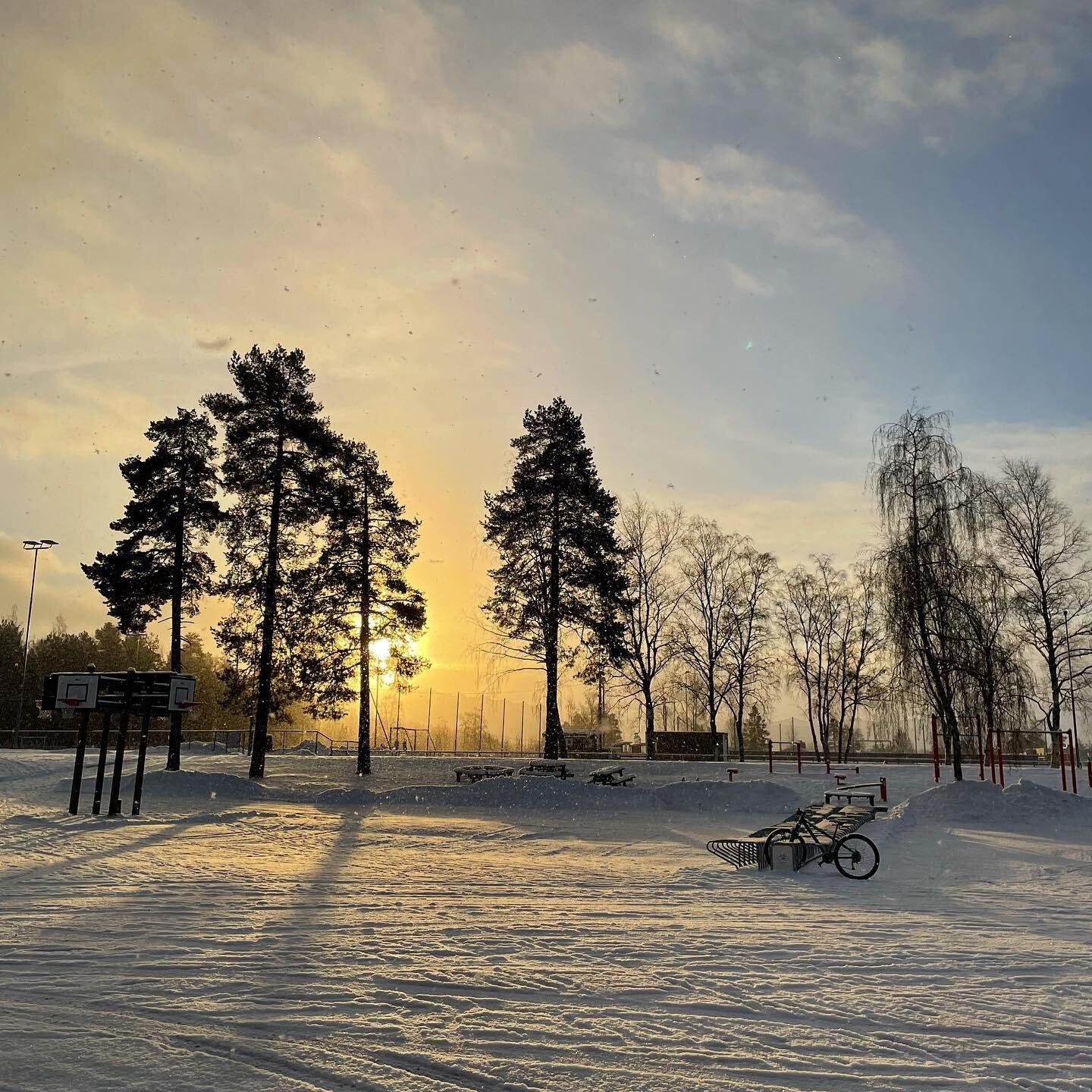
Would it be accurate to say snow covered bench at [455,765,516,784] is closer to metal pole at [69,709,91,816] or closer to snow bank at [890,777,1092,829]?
metal pole at [69,709,91,816]

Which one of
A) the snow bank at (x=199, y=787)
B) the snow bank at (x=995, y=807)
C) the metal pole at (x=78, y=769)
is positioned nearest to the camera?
the metal pole at (x=78, y=769)

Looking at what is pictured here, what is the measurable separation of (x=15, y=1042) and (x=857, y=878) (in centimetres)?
1049

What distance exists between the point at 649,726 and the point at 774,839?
2956cm

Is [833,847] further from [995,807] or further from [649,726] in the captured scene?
[649,726]

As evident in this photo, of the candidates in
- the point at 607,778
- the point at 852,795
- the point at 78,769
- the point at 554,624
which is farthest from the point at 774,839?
the point at 554,624

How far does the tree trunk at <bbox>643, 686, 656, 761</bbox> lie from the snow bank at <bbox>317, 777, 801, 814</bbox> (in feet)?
46.6

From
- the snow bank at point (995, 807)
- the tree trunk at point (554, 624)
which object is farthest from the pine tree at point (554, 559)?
the snow bank at point (995, 807)

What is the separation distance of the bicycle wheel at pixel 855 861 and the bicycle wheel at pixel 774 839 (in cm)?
72

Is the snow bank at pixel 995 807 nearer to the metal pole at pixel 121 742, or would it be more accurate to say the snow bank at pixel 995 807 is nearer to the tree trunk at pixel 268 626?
the metal pole at pixel 121 742

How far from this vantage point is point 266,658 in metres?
29.9

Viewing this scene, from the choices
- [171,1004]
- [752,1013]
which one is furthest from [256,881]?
[752,1013]

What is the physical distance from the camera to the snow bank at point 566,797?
23.9 meters

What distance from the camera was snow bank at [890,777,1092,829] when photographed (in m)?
20.3

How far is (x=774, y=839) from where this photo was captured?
44.4ft
